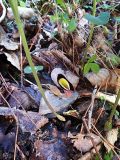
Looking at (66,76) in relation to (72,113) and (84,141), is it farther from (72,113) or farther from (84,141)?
(84,141)

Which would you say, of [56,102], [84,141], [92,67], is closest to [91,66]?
[92,67]

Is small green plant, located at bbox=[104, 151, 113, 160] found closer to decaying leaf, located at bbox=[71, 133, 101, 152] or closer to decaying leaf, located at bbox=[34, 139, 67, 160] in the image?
decaying leaf, located at bbox=[71, 133, 101, 152]

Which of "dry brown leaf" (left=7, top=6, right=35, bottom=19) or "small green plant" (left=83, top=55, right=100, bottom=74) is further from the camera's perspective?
"dry brown leaf" (left=7, top=6, right=35, bottom=19)

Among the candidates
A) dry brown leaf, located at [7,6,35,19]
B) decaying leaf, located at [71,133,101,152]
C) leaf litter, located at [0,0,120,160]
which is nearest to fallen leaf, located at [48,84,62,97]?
leaf litter, located at [0,0,120,160]

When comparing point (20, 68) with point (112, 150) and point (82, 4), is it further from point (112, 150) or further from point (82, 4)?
point (82, 4)

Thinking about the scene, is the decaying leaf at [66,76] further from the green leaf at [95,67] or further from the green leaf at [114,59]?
the green leaf at [114,59]

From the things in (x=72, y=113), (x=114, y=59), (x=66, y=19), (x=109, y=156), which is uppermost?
(x=66, y=19)

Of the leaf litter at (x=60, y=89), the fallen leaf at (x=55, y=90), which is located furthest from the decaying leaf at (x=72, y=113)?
the fallen leaf at (x=55, y=90)

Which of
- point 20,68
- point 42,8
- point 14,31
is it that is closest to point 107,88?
point 20,68
